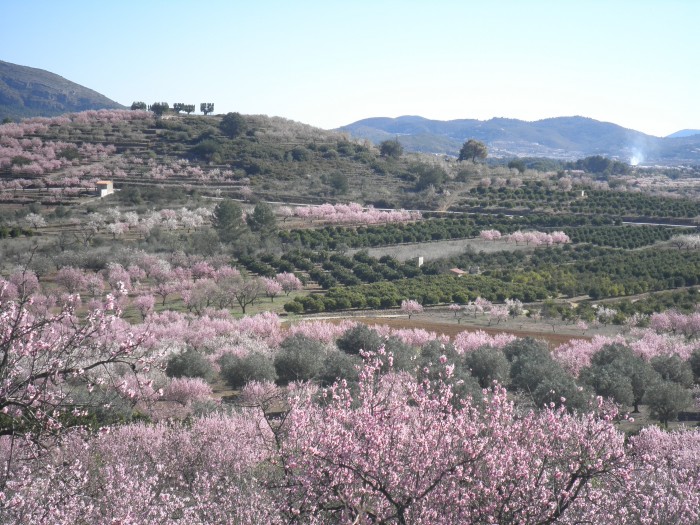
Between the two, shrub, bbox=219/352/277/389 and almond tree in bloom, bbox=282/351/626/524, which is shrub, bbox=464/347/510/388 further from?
almond tree in bloom, bbox=282/351/626/524

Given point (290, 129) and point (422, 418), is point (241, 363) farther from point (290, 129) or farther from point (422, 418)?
point (290, 129)

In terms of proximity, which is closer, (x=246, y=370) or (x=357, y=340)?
(x=246, y=370)

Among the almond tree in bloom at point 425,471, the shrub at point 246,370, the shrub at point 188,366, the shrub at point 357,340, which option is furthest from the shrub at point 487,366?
the almond tree in bloom at point 425,471

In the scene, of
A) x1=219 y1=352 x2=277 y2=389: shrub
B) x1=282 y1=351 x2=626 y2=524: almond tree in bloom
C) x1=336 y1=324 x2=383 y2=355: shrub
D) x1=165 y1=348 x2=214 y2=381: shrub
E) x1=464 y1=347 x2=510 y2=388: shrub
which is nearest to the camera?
x1=282 y1=351 x2=626 y2=524: almond tree in bloom

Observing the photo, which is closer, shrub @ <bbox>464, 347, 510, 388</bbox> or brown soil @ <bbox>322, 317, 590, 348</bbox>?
shrub @ <bbox>464, 347, 510, 388</bbox>

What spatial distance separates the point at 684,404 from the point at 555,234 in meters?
43.6

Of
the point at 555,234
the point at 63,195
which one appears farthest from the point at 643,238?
the point at 63,195

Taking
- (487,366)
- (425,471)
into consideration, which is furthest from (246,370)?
(425,471)

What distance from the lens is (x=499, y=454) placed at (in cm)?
732

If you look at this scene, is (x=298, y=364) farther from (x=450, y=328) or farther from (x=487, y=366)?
(x=450, y=328)

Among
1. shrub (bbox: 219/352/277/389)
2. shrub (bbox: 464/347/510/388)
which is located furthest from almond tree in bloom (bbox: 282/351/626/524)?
shrub (bbox: 464/347/510/388)

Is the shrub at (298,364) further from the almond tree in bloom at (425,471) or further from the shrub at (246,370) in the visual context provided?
the almond tree in bloom at (425,471)

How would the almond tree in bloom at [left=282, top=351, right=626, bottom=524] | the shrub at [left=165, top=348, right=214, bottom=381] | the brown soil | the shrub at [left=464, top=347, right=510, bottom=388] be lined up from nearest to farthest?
the almond tree in bloom at [left=282, top=351, right=626, bottom=524], the shrub at [left=165, top=348, right=214, bottom=381], the shrub at [left=464, top=347, right=510, bottom=388], the brown soil

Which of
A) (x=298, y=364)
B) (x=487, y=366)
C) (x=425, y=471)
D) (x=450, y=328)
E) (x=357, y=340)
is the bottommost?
(x=450, y=328)
